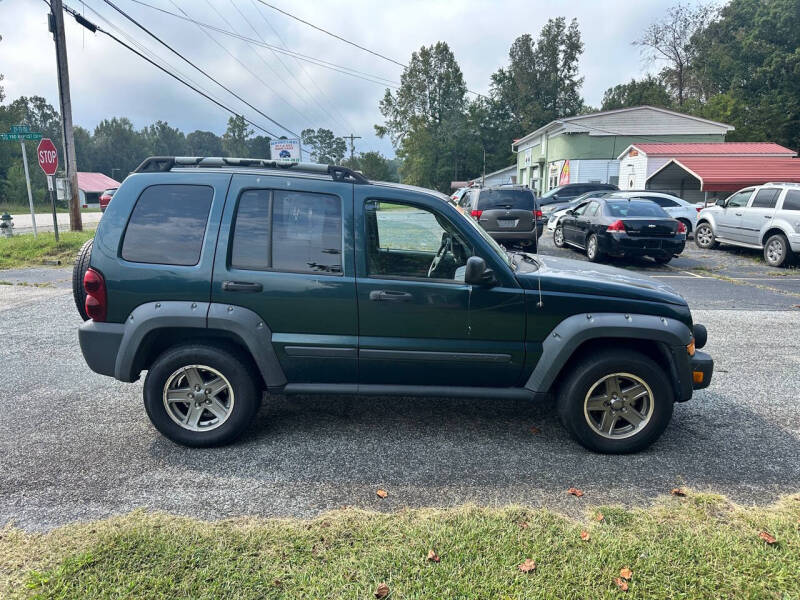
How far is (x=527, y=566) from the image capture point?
2.63 m

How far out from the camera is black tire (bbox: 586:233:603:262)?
1337 centimetres

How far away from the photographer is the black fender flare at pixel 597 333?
368 cm

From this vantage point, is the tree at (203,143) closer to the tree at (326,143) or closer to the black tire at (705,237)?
the tree at (326,143)

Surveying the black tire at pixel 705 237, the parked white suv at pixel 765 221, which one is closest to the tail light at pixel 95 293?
the parked white suv at pixel 765 221

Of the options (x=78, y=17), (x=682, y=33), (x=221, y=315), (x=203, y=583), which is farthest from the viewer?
(x=682, y=33)

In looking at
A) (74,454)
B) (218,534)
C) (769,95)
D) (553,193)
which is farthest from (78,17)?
(769,95)

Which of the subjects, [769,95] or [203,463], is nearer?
[203,463]

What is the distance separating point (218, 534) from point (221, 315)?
4.68 ft

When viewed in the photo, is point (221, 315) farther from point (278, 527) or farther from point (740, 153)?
point (740, 153)

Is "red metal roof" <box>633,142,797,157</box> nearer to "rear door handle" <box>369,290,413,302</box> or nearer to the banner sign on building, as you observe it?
the banner sign on building

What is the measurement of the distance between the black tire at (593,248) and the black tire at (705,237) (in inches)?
185

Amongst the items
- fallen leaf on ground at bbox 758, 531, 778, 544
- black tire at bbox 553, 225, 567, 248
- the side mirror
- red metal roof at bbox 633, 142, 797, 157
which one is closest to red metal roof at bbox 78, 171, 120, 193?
red metal roof at bbox 633, 142, 797, 157

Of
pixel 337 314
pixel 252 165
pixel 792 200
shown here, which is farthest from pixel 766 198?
pixel 252 165

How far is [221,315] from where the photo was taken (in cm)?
368
